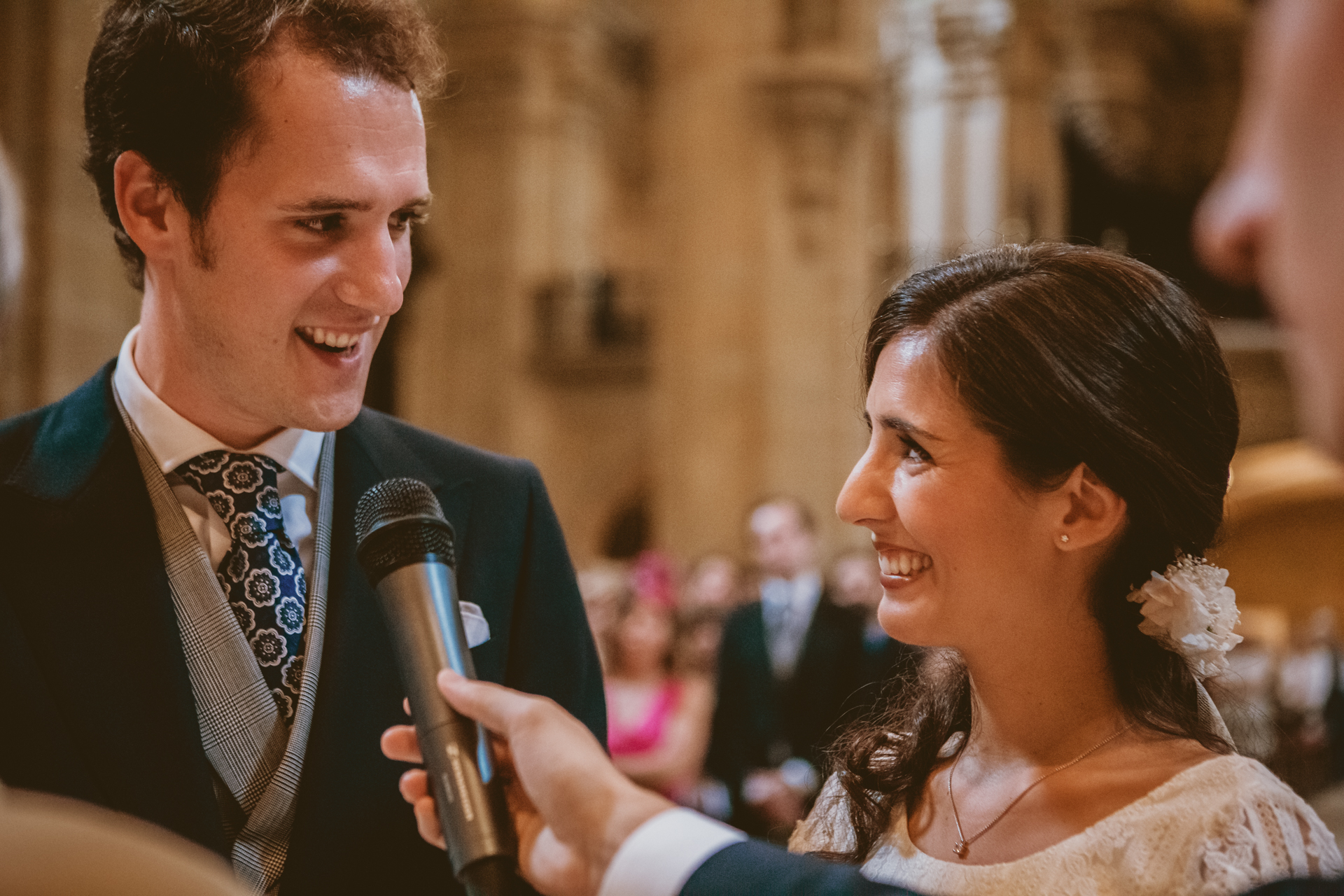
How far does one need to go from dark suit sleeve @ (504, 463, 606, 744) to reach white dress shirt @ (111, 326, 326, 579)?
0.27 metres

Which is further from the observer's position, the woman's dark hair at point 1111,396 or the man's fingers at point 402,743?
the woman's dark hair at point 1111,396

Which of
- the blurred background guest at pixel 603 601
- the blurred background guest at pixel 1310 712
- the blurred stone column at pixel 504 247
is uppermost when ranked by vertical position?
the blurred stone column at pixel 504 247

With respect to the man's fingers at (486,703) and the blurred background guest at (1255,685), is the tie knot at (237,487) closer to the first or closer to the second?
the man's fingers at (486,703)

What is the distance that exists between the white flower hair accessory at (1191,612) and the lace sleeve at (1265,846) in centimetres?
22

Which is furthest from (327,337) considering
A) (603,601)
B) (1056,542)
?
(603,601)

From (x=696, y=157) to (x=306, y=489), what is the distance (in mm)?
8035

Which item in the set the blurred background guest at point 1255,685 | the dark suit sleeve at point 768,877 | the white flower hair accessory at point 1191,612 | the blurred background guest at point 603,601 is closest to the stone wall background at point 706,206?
the white flower hair accessory at point 1191,612

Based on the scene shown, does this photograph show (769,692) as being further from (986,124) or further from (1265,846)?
(986,124)

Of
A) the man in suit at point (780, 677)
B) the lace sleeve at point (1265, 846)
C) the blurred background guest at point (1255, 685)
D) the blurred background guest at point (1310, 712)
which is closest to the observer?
the lace sleeve at point (1265, 846)

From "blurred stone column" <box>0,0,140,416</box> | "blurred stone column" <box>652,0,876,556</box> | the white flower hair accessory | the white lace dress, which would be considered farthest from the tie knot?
"blurred stone column" <box>652,0,876,556</box>

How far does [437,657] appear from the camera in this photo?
45.9 inches

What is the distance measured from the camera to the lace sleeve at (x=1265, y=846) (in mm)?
1283

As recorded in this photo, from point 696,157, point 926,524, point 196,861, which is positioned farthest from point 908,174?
point 196,861

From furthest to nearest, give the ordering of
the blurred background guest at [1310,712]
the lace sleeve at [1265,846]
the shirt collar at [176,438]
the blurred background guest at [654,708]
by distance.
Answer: the blurred background guest at [1310,712] < the blurred background guest at [654,708] < the shirt collar at [176,438] < the lace sleeve at [1265,846]
